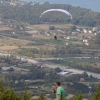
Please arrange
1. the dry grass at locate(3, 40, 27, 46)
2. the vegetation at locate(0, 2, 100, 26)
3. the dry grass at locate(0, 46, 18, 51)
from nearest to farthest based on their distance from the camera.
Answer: the dry grass at locate(0, 46, 18, 51) < the dry grass at locate(3, 40, 27, 46) < the vegetation at locate(0, 2, 100, 26)

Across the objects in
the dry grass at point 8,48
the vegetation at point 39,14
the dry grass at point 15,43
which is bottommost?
the dry grass at point 8,48

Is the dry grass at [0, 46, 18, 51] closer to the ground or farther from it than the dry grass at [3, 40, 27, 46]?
closer to the ground

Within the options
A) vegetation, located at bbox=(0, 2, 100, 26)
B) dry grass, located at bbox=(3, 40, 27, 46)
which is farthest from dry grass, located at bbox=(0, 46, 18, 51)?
vegetation, located at bbox=(0, 2, 100, 26)

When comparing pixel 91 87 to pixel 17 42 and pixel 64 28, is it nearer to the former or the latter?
pixel 17 42

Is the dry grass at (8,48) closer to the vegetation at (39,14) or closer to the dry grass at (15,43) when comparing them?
the dry grass at (15,43)

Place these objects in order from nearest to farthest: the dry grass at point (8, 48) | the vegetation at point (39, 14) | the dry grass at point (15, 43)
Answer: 1. the dry grass at point (8, 48)
2. the dry grass at point (15, 43)
3. the vegetation at point (39, 14)

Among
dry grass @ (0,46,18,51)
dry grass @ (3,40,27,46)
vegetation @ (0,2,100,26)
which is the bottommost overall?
dry grass @ (0,46,18,51)

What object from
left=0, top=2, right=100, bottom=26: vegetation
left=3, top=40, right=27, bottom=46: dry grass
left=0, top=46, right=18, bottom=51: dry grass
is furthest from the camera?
left=0, top=2, right=100, bottom=26: vegetation

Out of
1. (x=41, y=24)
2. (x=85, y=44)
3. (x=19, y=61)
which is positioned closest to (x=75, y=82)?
(x=19, y=61)

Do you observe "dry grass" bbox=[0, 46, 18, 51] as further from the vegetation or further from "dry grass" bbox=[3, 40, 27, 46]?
the vegetation

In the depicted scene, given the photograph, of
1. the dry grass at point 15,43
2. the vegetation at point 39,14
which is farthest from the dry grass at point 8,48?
the vegetation at point 39,14

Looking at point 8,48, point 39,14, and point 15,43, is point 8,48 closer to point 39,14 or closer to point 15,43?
point 15,43
